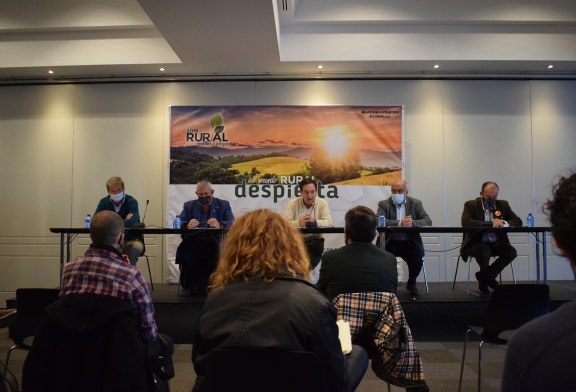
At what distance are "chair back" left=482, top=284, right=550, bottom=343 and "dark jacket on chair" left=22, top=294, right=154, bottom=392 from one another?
1953 mm

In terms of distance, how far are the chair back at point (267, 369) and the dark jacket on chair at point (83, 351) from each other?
0.69m

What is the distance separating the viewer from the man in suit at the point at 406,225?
4.33 meters

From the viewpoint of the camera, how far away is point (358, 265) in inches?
86.8

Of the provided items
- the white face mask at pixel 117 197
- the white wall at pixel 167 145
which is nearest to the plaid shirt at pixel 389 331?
the white face mask at pixel 117 197

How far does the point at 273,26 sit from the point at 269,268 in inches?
149

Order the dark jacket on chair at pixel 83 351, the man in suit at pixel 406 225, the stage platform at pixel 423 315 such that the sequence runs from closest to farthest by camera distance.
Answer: the dark jacket on chair at pixel 83 351, the stage platform at pixel 423 315, the man in suit at pixel 406 225

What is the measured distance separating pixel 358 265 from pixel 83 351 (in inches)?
51.7

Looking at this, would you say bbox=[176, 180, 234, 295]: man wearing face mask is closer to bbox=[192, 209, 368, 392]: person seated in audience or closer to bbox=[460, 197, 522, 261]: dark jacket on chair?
bbox=[460, 197, 522, 261]: dark jacket on chair

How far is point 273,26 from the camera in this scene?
4504 mm

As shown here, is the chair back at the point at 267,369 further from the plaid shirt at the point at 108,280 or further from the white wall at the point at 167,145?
the white wall at the point at 167,145

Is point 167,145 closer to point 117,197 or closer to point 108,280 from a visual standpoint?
point 117,197

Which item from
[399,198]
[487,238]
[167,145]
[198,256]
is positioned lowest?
[198,256]

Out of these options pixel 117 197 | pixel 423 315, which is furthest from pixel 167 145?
pixel 423 315

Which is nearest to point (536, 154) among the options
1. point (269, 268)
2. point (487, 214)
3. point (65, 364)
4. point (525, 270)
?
Result: point (525, 270)
